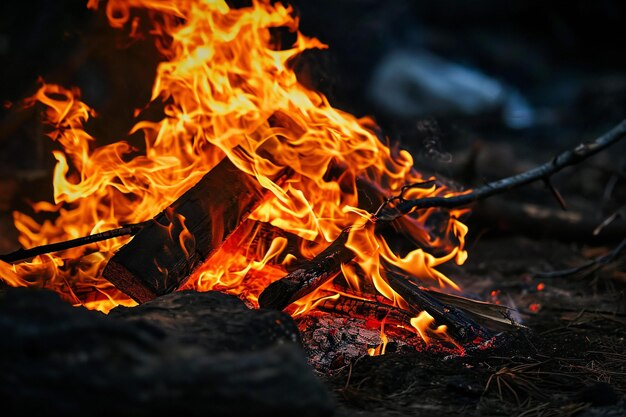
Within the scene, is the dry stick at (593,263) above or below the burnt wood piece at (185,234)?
below

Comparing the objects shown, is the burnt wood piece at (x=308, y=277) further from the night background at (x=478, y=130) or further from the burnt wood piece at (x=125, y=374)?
the burnt wood piece at (x=125, y=374)

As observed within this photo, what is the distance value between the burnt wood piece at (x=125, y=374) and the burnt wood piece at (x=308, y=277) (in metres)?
1.35

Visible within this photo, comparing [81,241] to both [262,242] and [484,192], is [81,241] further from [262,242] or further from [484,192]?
→ [484,192]

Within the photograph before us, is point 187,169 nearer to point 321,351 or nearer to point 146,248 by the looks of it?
point 146,248

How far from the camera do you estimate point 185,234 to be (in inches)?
145

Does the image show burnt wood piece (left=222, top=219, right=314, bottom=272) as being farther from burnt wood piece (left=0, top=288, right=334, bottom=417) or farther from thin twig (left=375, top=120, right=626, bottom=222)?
burnt wood piece (left=0, top=288, right=334, bottom=417)

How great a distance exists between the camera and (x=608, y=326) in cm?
431

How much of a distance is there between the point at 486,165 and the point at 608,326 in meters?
4.36

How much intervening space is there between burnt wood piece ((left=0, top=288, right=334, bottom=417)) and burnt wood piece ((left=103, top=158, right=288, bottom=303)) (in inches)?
51.1

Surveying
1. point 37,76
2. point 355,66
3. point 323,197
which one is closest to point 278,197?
point 323,197

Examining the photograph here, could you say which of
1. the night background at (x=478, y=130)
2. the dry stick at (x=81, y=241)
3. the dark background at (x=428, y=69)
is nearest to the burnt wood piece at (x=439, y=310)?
the night background at (x=478, y=130)

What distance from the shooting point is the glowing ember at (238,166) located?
3895 millimetres

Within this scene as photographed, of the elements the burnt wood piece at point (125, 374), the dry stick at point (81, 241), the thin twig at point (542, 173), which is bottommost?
the dry stick at point (81, 241)

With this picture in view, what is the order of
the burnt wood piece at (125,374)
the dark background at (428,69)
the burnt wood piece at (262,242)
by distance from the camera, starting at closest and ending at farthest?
1. the burnt wood piece at (125,374)
2. the burnt wood piece at (262,242)
3. the dark background at (428,69)
